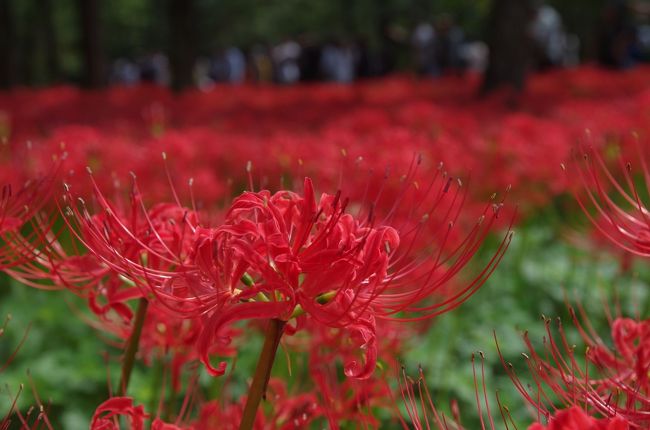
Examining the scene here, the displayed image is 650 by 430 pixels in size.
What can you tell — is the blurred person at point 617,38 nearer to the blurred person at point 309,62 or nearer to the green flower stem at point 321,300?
the blurred person at point 309,62

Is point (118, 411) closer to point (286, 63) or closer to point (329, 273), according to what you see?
point (329, 273)

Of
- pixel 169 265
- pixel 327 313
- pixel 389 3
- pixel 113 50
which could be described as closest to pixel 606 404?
pixel 327 313

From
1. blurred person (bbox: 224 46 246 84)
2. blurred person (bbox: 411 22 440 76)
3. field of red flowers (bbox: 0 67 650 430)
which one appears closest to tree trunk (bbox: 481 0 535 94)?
field of red flowers (bbox: 0 67 650 430)

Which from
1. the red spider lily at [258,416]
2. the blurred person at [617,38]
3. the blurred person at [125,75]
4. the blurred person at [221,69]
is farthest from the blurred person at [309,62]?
the red spider lily at [258,416]

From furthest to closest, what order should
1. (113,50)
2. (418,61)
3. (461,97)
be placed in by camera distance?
(113,50)
(418,61)
(461,97)

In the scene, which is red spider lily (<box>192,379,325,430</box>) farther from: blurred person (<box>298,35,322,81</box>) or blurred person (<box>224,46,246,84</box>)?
blurred person (<box>224,46,246,84</box>)

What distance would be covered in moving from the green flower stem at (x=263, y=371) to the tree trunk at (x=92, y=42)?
12.4 meters

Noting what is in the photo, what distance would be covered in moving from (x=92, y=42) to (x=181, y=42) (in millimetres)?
1417

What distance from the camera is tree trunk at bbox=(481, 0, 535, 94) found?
26.7 ft

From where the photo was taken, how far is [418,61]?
17.0 meters

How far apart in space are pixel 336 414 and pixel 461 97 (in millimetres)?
7978

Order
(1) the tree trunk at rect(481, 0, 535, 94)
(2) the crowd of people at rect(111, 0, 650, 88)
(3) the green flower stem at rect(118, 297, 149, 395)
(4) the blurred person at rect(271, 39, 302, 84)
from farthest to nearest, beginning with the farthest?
1. (4) the blurred person at rect(271, 39, 302, 84)
2. (2) the crowd of people at rect(111, 0, 650, 88)
3. (1) the tree trunk at rect(481, 0, 535, 94)
4. (3) the green flower stem at rect(118, 297, 149, 395)

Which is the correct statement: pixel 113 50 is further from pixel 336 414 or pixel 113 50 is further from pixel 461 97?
pixel 336 414

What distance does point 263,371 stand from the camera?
105 centimetres
